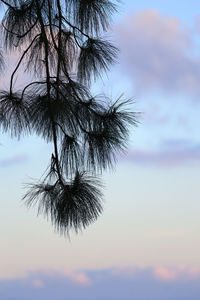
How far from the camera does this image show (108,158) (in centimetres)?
283

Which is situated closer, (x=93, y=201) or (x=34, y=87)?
(x=93, y=201)

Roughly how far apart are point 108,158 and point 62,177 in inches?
8.2

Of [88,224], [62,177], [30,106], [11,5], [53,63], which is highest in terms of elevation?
[11,5]

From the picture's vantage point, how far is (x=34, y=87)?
9.73 feet

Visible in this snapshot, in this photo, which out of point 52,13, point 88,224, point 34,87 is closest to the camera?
point 88,224

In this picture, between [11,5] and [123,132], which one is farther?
[11,5]

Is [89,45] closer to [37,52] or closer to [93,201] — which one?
[37,52]

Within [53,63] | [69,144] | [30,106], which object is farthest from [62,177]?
[53,63]

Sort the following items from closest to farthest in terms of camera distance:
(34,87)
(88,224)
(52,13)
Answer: (88,224), (34,87), (52,13)

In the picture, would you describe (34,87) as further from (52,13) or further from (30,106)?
(52,13)

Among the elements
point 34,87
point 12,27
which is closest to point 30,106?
point 34,87

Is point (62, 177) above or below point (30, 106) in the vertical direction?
below

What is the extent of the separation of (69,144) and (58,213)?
0.95 feet

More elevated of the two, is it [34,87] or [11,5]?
[11,5]
